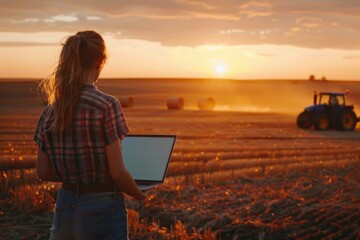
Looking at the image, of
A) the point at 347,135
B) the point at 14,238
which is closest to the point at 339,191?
the point at 14,238

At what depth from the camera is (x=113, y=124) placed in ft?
9.13

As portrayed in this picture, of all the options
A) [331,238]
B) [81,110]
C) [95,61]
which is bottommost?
[331,238]

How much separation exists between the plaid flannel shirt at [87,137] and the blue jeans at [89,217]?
0.09 meters

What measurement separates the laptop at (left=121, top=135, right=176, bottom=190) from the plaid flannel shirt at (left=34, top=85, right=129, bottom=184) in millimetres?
491

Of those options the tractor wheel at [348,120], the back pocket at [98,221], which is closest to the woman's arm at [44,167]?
the back pocket at [98,221]

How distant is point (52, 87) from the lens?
288 centimetres

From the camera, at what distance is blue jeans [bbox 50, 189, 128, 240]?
2850 mm

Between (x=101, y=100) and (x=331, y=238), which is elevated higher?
(x=101, y=100)

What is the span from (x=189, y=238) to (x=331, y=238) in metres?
1.53

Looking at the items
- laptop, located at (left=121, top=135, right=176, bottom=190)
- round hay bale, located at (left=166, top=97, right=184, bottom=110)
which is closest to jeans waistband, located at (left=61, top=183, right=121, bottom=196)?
laptop, located at (left=121, top=135, right=176, bottom=190)

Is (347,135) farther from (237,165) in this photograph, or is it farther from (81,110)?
(81,110)

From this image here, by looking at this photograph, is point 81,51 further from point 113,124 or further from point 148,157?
point 148,157

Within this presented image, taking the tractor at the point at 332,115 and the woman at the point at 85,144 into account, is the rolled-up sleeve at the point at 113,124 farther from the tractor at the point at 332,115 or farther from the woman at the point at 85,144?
the tractor at the point at 332,115

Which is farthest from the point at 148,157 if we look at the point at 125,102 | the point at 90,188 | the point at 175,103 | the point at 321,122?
the point at 125,102
